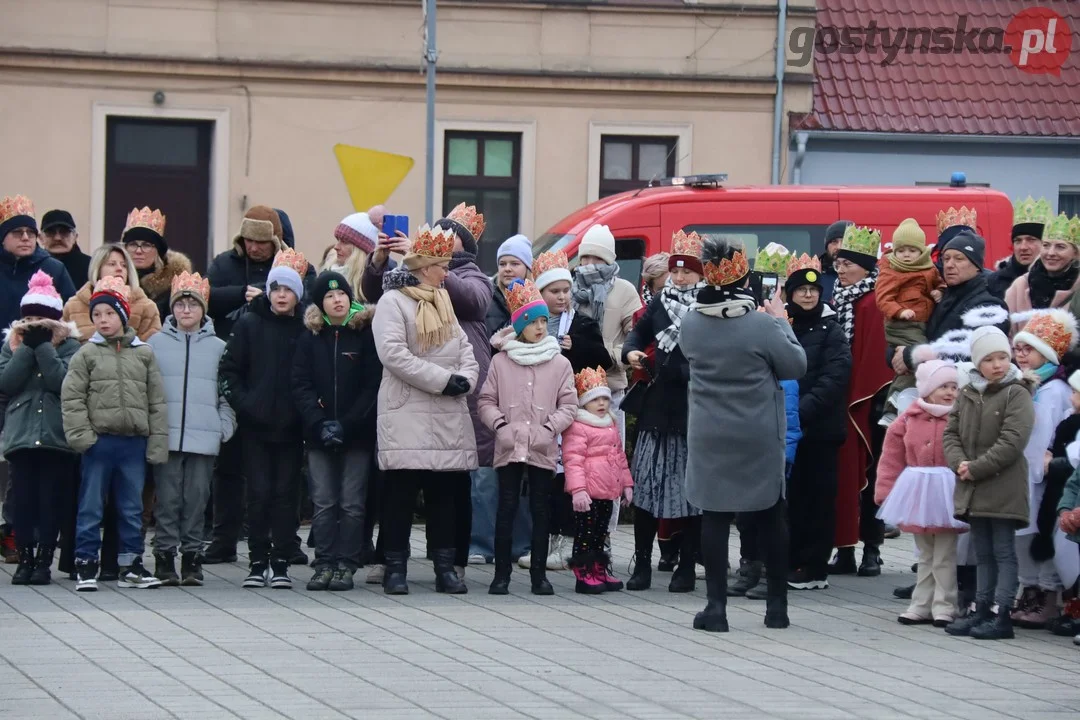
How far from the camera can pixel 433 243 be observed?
1073cm

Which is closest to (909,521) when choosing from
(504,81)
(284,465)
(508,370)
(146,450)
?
(508,370)

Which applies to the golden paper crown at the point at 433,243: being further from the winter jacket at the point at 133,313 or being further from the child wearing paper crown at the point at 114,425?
the winter jacket at the point at 133,313

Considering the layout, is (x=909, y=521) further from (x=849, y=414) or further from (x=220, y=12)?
(x=220, y=12)

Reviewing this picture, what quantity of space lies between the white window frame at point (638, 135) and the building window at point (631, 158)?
12cm

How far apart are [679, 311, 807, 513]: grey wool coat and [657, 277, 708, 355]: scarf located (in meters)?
1.09

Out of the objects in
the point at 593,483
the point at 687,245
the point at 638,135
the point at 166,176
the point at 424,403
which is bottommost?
the point at 593,483

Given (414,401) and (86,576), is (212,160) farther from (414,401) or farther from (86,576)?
(414,401)

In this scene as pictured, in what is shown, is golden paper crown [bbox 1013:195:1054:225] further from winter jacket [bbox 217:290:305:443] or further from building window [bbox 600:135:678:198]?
building window [bbox 600:135:678:198]

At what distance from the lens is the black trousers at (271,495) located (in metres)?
10.9

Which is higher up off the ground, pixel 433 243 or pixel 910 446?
pixel 433 243

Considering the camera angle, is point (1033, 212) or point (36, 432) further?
point (1033, 212)

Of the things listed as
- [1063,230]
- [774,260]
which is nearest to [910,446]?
[1063,230]

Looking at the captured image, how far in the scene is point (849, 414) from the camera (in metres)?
11.9

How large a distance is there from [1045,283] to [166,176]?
14333mm
